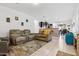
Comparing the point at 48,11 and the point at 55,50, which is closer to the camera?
the point at 48,11

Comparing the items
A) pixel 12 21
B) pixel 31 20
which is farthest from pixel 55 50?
pixel 12 21

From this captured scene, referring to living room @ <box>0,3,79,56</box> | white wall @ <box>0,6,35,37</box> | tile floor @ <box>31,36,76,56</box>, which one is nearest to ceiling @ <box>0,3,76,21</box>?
living room @ <box>0,3,79,56</box>

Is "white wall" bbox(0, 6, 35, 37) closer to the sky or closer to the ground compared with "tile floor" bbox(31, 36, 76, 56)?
closer to the sky

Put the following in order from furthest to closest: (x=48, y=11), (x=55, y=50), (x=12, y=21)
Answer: (x=55, y=50) → (x=12, y=21) → (x=48, y=11)

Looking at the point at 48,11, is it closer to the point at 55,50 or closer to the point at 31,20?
the point at 31,20

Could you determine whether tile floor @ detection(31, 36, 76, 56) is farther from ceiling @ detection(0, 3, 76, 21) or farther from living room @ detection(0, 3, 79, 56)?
ceiling @ detection(0, 3, 76, 21)

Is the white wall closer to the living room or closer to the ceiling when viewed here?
the living room

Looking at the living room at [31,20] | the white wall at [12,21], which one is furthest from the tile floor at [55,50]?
the white wall at [12,21]

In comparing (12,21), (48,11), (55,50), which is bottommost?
(55,50)

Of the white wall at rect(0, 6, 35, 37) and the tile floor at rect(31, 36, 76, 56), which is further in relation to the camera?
the tile floor at rect(31, 36, 76, 56)

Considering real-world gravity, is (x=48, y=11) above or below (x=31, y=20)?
above

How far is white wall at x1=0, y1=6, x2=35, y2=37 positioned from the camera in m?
3.02

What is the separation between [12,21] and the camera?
10.5 ft

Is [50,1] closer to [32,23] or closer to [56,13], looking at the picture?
[56,13]
